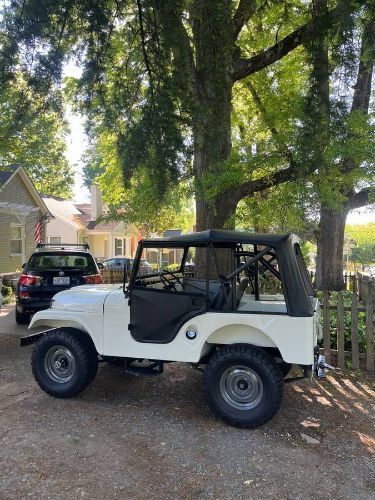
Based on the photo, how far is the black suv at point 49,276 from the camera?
28.8ft

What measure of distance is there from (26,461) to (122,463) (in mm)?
805

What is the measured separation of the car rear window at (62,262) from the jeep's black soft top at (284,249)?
191 inches

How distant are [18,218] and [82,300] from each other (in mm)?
15784

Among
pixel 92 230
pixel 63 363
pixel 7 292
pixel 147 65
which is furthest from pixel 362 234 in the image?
pixel 63 363

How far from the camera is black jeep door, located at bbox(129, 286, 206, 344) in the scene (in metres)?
4.57

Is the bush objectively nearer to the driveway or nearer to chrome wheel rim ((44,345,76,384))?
the driveway

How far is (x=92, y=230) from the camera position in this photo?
33.3m

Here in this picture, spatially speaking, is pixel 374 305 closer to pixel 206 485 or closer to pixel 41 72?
pixel 206 485

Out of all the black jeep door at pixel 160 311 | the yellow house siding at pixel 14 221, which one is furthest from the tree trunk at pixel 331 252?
the yellow house siding at pixel 14 221

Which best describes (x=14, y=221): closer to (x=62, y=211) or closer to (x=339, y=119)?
(x=62, y=211)

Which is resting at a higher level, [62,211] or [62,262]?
[62,211]

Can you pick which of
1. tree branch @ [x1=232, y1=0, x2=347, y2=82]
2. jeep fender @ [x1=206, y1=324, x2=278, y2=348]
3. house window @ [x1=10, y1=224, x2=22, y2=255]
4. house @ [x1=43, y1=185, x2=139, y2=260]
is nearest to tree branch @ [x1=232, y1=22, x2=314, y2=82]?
tree branch @ [x1=232, y1=0, x2=347, y2=82]

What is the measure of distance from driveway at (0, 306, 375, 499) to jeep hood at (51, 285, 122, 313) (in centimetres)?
106

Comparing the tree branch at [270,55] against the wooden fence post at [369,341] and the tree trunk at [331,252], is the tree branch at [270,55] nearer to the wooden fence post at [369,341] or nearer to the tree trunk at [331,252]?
the wooden fence post at [369,341]
